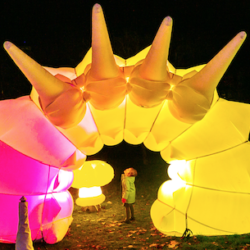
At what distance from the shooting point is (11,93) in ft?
45.0

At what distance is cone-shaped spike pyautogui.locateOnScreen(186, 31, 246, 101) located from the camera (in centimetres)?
352

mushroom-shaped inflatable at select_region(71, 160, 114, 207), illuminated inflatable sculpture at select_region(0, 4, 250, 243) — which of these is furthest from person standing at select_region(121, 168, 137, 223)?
illuminated inflatable sculpture at select_region(0, 4, 250, 243)

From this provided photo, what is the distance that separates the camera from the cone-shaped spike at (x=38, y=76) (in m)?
3.45

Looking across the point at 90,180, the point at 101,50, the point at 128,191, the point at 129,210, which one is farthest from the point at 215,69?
the point at 90,180

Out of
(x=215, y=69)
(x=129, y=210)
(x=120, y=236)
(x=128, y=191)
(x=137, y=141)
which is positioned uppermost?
(x=215, y=69)

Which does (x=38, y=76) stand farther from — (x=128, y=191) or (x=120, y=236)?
(x=128, y=191)

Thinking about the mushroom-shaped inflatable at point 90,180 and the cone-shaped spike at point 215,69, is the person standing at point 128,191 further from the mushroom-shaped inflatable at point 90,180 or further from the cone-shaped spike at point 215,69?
the cone-shaped spike at point 215,69

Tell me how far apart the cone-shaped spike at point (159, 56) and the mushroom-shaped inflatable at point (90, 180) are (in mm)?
4658

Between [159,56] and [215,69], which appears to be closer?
[159,56]

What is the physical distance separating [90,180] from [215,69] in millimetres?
5106

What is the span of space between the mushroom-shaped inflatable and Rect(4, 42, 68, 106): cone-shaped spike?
4.36 metres

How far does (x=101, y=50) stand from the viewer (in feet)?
11.4

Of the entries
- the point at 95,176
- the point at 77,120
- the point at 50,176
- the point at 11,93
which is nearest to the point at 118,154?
the point at 11,93

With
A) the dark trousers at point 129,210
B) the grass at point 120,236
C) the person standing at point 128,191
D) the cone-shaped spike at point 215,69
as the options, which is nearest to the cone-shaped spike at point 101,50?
the cone-shaped spike at point 215,69
